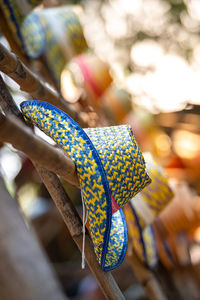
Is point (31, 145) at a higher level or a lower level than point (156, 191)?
higher

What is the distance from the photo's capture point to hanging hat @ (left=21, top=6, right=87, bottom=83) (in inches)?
47.7

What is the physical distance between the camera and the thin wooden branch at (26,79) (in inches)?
23.8

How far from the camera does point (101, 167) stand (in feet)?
1.86

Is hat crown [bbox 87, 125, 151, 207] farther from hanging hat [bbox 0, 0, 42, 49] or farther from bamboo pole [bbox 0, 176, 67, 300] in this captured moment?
hanging hat [bbox 0, 0, 42, 49]

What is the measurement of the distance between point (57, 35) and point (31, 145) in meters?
0.92

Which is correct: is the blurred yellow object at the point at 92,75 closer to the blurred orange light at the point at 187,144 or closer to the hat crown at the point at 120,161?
the blurred orange light at the point at 187,144

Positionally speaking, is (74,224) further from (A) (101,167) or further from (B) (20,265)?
(B) (20,265)

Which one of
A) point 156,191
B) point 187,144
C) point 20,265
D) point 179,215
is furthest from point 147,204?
point 187,144

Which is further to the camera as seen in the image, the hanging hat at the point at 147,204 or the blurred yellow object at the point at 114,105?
the blurred yellow object at the point at 114,105

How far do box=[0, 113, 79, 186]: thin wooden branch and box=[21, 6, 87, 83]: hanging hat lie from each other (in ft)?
2.41

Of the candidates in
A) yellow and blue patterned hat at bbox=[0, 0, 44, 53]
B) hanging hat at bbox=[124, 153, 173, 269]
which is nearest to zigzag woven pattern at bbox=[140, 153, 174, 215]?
hanging hat at bbox=[124, 153, 173, 269]

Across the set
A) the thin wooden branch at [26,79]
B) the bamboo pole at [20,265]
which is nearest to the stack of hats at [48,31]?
the thin wooden branch at [26,79]

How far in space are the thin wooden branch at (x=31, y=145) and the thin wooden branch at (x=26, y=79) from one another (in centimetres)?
18

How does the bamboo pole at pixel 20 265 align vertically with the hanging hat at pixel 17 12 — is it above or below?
below
